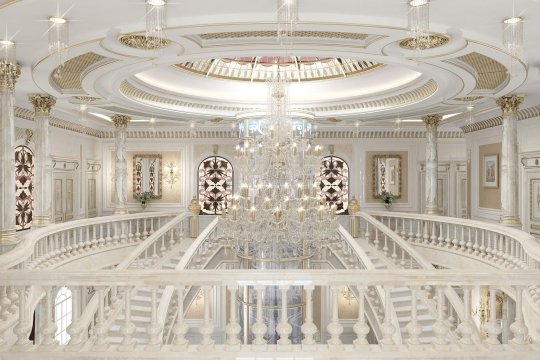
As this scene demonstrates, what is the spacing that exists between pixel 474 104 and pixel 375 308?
5404 millimetres

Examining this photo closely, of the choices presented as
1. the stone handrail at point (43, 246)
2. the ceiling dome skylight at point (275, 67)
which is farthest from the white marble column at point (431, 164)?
the stone handrail at point (43, 246)

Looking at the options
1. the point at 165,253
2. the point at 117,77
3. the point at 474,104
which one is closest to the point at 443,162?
the point at 474,104

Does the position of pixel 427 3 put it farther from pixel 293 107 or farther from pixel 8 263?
pixel 293 107

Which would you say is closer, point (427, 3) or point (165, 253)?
point (427, 3)

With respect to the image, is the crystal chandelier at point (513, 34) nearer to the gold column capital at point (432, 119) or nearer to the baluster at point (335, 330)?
the baluster at point (335, 330)

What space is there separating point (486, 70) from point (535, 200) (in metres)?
4.59

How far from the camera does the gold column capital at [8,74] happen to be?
6552 millimetres

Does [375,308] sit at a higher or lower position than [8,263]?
lower

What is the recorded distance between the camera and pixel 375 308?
8.15 meters

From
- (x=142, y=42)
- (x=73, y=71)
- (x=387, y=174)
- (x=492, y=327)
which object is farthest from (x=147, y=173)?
(x=492, y=327)

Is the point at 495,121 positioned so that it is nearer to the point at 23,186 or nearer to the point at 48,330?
the point at 48,330

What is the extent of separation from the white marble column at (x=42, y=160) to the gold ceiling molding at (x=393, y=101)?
21.0 ft

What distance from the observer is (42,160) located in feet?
30.1

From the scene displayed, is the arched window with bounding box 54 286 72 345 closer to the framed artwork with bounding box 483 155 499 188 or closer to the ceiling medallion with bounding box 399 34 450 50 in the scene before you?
the ceiling medallion with bounding box 399 34 450 50
